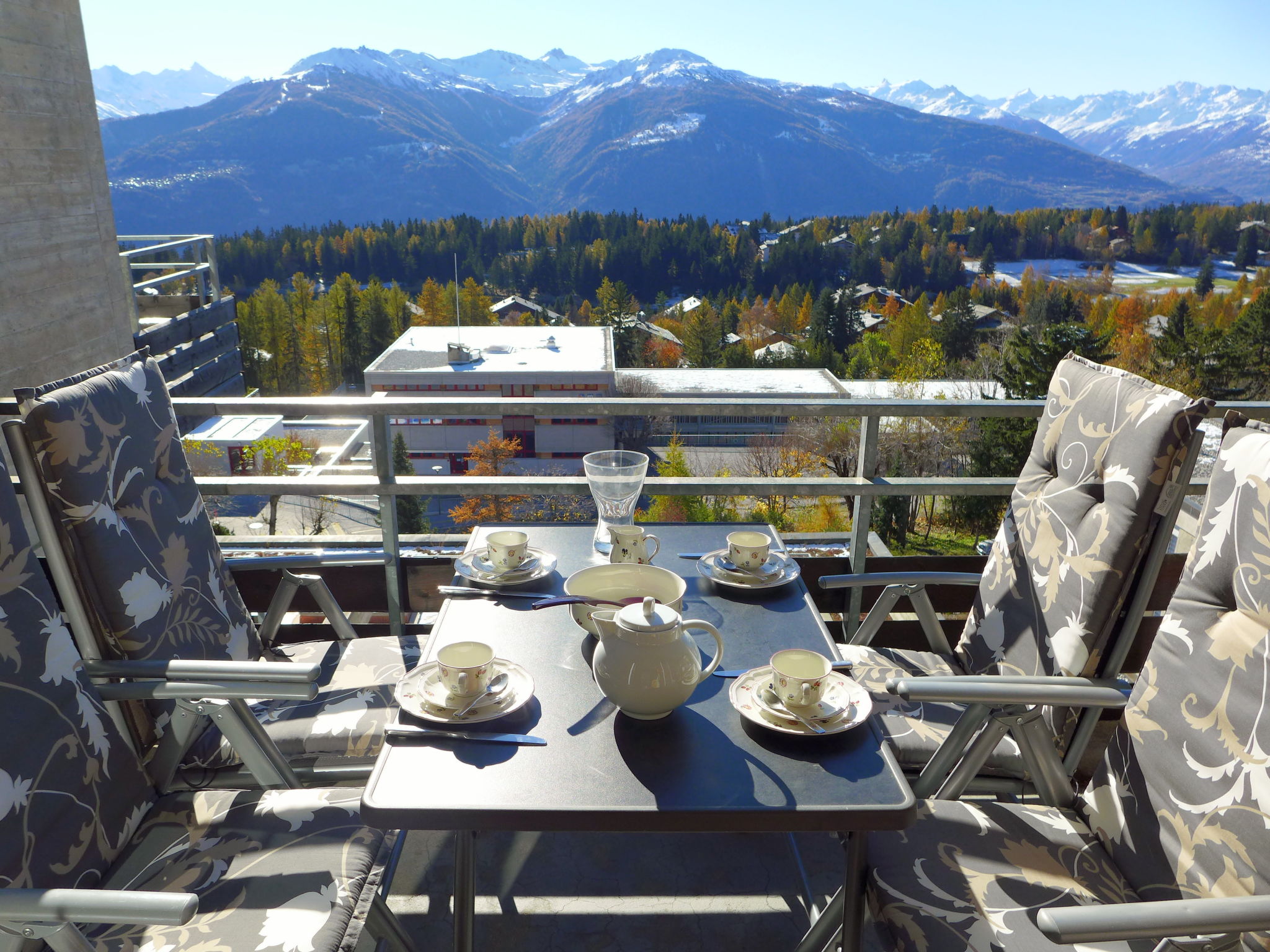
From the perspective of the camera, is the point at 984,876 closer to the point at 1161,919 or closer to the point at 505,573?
the point at 1161,919

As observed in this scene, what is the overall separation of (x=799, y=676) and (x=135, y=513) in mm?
1188

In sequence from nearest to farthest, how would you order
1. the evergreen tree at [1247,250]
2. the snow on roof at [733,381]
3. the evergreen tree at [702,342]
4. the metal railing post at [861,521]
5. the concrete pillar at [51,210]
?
the metal railing post at [861,521] < the concrete pillar at [51,210] < the snow on roof at [733,381] < the evergreen tree at [702,342] < the evergreen tree at [1247,250]

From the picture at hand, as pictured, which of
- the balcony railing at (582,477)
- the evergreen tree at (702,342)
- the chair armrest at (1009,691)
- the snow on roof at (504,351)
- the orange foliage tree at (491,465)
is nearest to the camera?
the chair armrest at (1009,691)

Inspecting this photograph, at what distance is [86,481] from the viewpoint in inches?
54.6

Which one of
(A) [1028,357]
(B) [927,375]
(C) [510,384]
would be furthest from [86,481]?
(B) [927,375]

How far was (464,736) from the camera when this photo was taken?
112 centimetres

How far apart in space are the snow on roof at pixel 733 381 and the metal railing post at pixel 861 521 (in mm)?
36620

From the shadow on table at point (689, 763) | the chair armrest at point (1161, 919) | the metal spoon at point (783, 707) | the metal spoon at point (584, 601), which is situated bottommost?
the chair armrest at point (1161, 919)

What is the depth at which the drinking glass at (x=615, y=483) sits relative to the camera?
1631mm

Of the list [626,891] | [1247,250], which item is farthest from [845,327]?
[626,891]

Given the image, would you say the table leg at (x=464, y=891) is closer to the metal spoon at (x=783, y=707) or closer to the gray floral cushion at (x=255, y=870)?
the gray floral cushion at (x=255, y=870)

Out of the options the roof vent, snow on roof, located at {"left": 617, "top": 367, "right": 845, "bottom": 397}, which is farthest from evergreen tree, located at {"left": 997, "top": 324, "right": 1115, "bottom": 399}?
the roof vent

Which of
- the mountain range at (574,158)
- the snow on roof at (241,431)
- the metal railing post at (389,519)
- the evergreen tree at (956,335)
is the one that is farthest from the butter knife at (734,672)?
the mountain range at (574,158)

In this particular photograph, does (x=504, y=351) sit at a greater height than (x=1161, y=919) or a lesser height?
lesser
